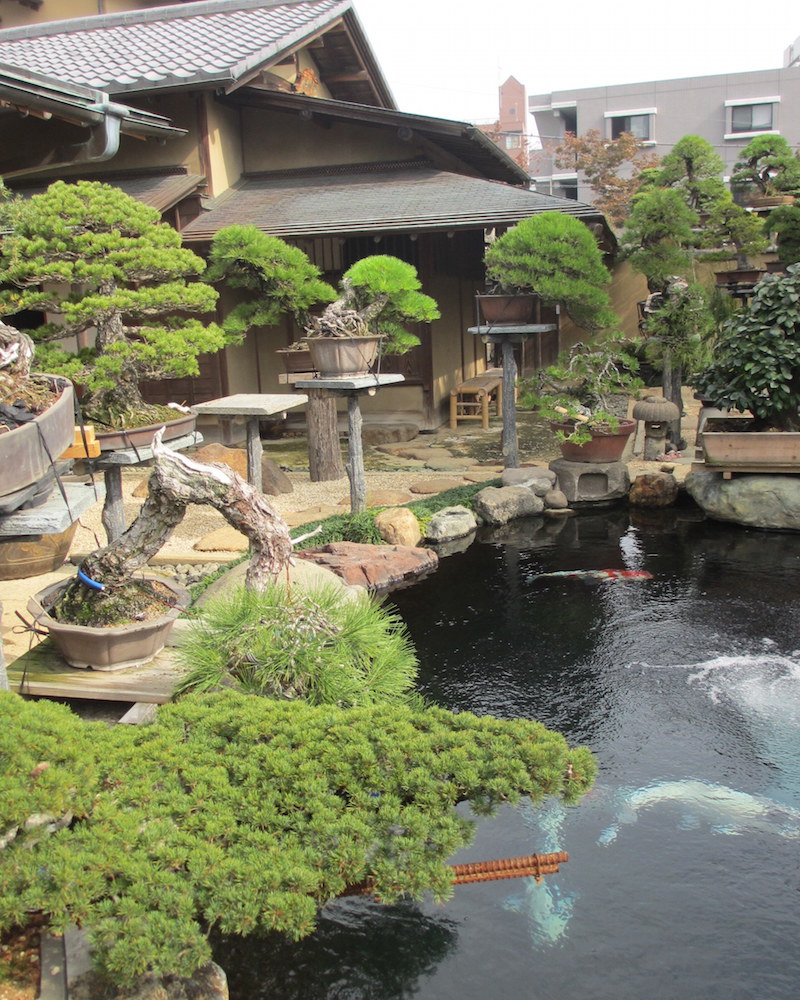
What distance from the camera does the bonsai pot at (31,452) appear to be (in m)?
3.22

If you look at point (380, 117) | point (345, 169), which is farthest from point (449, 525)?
point (345, 169)

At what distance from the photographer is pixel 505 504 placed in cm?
967

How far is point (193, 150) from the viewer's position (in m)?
12.6

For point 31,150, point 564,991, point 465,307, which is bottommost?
point 564,991

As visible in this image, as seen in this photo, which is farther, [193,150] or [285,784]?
[193,150]

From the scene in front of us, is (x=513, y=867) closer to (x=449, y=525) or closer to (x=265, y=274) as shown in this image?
(x=449, y=525)

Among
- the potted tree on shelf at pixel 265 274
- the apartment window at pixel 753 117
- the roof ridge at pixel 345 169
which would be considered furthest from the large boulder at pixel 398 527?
the apartment window at pixel 753 117

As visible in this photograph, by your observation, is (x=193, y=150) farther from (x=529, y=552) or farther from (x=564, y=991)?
(x=564, y=991)

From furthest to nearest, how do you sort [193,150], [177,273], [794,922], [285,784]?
[193,150], [177,273], [794,922], [285,784]

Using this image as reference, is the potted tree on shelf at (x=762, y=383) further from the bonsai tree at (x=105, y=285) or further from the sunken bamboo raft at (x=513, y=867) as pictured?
the sunken bamboo raft at (x=513, y=867)

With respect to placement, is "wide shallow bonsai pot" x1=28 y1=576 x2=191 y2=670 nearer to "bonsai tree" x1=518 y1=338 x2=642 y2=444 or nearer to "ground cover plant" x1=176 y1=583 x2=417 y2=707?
"ground cover plant" x1=176 y1=583 x2=417 y2=707

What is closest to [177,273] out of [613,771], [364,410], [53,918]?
[613,771]

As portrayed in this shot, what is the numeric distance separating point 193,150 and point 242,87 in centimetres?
113

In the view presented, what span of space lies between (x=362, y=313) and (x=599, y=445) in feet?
10.4
